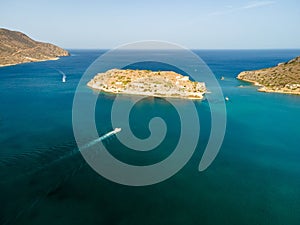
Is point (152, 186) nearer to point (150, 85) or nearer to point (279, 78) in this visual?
point (150, 85)

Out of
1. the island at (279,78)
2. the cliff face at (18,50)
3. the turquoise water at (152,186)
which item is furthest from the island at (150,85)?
the cliff face at (18,50)

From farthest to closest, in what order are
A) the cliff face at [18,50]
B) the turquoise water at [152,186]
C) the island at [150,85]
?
the cliff face at [18,50], the island at [150,85], the turquoise water at [152,186]

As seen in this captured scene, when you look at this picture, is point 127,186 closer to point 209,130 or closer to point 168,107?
point 209,130

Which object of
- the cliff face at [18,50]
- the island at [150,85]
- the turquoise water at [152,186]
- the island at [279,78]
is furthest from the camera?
the cliff face at [18,50]

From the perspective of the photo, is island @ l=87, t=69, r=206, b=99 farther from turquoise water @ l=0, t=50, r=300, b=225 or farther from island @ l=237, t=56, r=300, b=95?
island @ l=237, t=56, r=300, b=95

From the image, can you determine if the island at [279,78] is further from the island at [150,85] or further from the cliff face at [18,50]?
the cliff face at [18,50]

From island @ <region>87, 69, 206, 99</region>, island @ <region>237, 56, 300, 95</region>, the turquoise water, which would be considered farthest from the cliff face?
island @ <region>237, 56, 300, 95</region>
